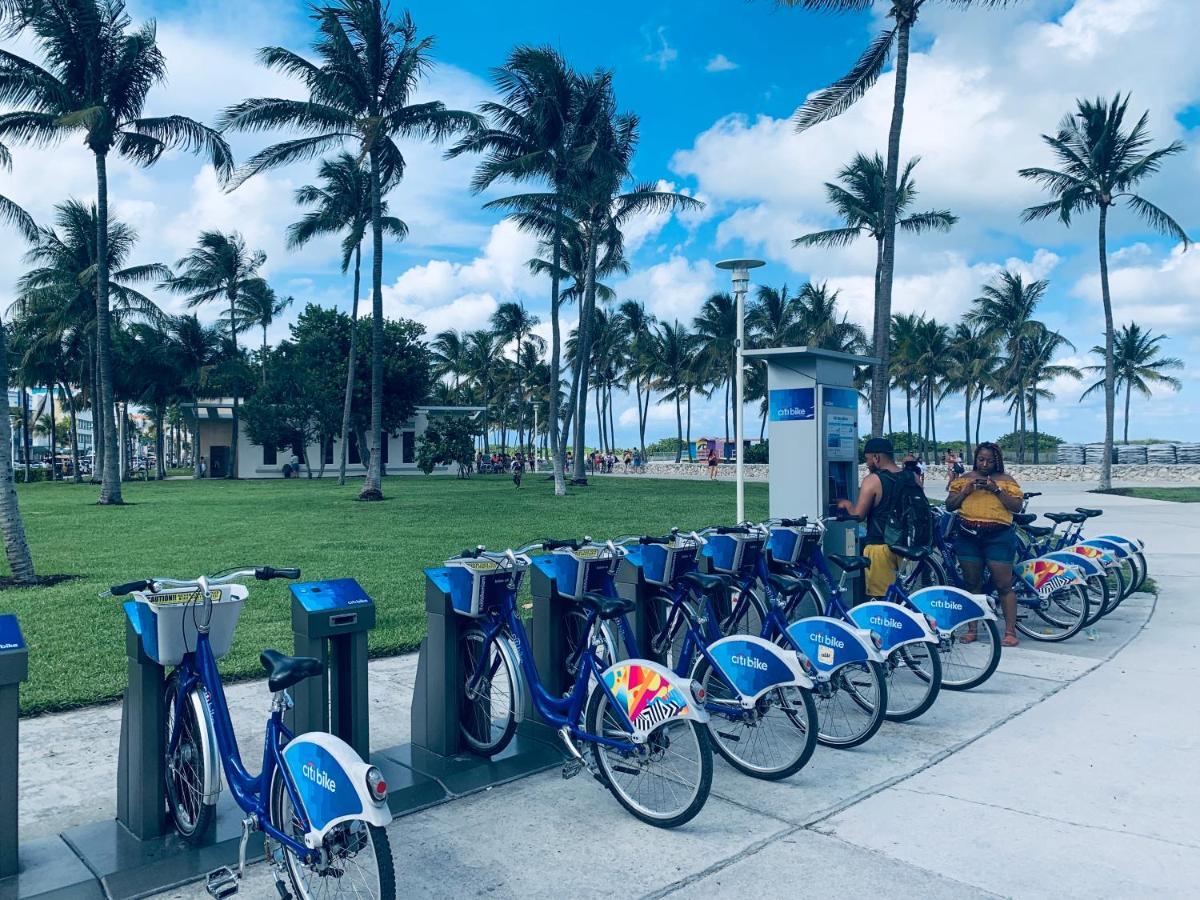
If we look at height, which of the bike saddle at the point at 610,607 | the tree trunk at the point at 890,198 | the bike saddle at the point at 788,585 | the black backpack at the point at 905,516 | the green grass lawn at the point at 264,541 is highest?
the tree trunk at the point at 890,198

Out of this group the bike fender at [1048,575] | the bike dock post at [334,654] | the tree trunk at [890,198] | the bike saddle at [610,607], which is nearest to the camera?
the bike dock post at [334,654]

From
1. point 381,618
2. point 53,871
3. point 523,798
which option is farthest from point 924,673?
point 381,618

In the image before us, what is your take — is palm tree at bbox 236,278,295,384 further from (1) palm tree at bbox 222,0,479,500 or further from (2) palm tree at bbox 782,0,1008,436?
(2) palm tree at bbox 782,0,1008,436

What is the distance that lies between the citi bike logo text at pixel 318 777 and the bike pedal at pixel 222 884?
0.49 m

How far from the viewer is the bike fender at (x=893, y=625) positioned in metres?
4.89

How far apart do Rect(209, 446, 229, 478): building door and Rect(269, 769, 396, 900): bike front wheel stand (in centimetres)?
5012

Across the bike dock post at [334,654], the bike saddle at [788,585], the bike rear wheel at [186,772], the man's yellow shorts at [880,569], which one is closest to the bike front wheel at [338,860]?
the bike rear wheel at [186,772]

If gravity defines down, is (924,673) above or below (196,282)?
Result: below

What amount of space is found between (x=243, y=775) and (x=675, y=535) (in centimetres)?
262

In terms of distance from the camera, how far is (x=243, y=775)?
3.12 meters

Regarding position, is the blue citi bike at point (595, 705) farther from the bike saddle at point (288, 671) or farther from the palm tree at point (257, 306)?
the palm tree at point (257, 306)

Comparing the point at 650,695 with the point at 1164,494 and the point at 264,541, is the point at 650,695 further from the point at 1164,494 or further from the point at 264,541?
the point at 1164,494

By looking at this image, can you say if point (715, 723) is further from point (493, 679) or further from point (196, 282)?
point (196, 282)

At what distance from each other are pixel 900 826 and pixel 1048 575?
4.07 m
